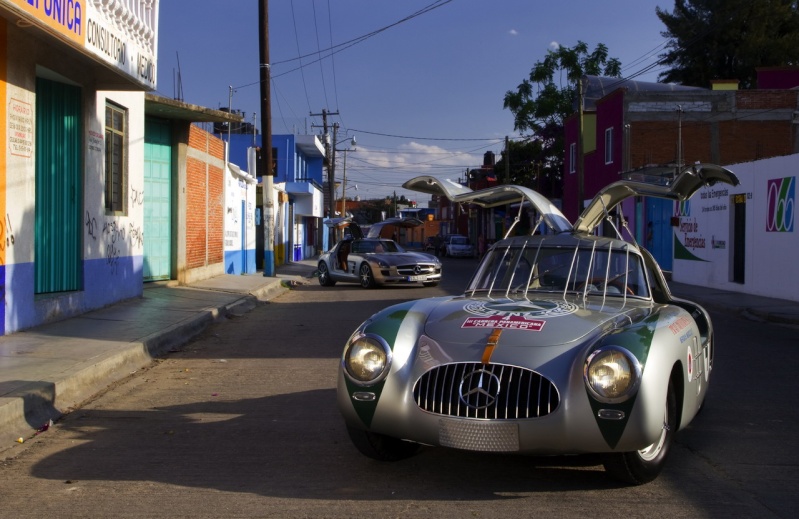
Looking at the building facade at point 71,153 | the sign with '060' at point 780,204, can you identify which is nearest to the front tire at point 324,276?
the building facade at point 71,153

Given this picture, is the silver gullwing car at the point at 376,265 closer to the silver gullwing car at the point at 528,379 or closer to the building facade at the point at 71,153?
the building facade at the point at 71,153

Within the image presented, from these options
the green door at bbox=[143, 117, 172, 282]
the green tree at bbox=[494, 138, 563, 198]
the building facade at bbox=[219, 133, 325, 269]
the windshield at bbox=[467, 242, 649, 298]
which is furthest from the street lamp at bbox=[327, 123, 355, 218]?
the windshield at bbox=[467, 242, 649, 298]

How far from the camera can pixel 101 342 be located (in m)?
9.15

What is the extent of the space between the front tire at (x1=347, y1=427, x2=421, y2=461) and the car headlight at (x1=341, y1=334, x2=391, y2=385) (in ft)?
1.25

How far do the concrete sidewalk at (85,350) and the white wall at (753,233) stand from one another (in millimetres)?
11399

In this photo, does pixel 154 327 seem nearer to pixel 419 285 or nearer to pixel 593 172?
pixel 419 285

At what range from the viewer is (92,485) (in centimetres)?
466

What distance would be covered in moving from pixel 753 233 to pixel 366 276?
9632mm

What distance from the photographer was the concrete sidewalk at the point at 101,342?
632 centimetres

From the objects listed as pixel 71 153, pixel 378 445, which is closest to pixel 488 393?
pixel 378 445

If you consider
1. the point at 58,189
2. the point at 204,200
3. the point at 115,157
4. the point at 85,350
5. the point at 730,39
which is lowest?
the point at 85,350

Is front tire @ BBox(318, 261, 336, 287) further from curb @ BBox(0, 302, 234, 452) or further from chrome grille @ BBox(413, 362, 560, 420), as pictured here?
chrome grille @ BBox(413, 362, 560, 420)

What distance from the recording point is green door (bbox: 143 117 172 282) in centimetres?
1692

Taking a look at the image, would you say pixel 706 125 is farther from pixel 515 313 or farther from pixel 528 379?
pixel 528 379
